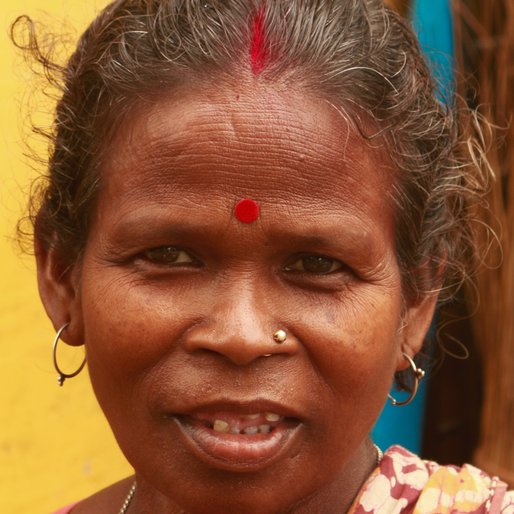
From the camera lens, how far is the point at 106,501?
8.77ft

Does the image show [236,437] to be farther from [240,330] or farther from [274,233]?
Answer: [274,233]

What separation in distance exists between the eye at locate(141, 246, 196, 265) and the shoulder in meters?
0.75

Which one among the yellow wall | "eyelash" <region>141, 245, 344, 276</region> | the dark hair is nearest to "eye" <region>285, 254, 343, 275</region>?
"eyelash" <region>141, 245, 344, 276</region>

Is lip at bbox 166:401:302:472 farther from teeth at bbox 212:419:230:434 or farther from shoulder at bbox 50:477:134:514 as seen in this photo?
shoulder at bbox 50:477:134:514

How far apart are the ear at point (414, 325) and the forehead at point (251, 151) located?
0.37m

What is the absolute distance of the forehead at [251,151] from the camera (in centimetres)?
207

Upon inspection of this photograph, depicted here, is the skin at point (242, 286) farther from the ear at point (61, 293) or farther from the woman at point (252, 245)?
the ear at point (61, 293)

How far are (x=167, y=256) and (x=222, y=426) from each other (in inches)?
14.3

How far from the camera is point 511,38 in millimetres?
4035

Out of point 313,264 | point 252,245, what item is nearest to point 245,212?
point 252,245

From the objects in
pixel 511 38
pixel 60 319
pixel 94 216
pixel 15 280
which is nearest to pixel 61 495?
pixel 15 280

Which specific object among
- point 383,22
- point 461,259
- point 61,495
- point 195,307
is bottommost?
point 61,495

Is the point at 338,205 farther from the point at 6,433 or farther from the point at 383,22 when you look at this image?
the point at 6,433

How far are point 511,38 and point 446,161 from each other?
1.73 m
